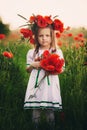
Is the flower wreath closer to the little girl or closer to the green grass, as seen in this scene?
the little girl

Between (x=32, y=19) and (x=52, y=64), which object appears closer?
(x=52, y=64)

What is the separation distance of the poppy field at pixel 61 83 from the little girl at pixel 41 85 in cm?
7

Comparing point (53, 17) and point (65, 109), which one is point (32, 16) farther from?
point (65, 109)

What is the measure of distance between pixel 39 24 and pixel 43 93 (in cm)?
48

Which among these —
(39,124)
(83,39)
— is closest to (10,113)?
(39,124)

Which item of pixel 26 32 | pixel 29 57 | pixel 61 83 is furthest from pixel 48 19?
pixel 61 83

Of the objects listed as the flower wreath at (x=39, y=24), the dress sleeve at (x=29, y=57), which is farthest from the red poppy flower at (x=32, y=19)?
the dress sleeve at (x=29, y=57)

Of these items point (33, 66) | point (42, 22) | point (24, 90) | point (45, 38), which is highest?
point (42, 22)

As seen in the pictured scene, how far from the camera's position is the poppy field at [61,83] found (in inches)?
116

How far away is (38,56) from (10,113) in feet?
1.38

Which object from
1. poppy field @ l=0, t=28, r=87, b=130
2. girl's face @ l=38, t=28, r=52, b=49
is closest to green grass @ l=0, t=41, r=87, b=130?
poppy field @ l=0, t=28, r=87, b=130

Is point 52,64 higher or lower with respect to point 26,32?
lower

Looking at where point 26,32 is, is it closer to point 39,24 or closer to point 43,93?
point 39,24

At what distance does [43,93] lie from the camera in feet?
9.75
